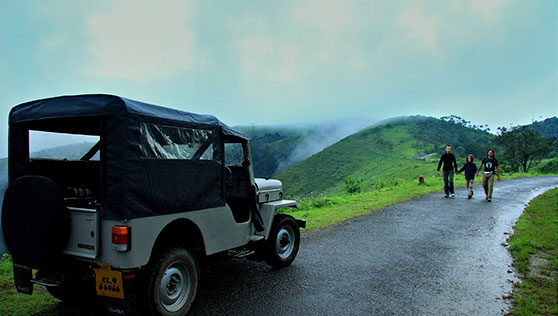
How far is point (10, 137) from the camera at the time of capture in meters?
4.39

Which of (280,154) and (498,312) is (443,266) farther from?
(280,154)

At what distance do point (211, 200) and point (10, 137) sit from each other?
2679 millimetres

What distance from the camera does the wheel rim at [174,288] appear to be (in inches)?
150

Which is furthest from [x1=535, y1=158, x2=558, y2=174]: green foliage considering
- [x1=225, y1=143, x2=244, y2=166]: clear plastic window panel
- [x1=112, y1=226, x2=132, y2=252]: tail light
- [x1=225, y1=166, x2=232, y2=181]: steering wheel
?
[x1=112, y1=226, x2=132, y2=252]: tail light

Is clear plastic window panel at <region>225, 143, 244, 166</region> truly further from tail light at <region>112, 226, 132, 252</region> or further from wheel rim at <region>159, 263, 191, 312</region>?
tail light at <region>112, 226, 132, 252</region>

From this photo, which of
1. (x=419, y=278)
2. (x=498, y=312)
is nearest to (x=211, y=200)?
(x=419, y=278)

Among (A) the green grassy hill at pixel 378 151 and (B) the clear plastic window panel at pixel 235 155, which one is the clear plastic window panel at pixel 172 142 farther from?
(A) the green grassy hill at pixel 378 151

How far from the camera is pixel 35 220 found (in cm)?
360

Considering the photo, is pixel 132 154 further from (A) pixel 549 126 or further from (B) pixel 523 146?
(A) pixel 549 126

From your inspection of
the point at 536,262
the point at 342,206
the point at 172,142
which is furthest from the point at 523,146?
the point at 172,142

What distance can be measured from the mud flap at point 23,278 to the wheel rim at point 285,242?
3.30m

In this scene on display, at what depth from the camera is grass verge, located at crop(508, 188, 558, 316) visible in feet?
14.1

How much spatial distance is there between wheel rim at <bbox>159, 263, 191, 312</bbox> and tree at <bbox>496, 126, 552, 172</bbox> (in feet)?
193

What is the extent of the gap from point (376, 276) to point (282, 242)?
162cm
